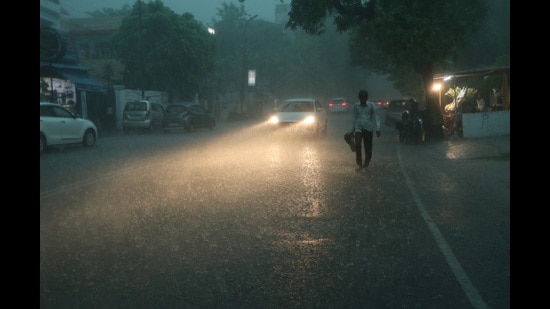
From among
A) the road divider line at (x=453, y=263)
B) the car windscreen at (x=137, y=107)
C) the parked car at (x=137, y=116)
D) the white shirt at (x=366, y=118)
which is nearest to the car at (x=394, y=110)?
the parked car at (x=137, y=116)

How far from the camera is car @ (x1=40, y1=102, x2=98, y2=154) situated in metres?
18.8

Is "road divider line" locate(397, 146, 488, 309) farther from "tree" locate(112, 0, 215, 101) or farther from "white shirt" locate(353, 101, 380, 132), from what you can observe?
"tree" locate(112, 0, 215, 101)

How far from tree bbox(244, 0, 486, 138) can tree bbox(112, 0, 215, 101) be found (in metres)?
19.2

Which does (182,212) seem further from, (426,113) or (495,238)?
(426,113)

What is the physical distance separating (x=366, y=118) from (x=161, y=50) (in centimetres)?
2992

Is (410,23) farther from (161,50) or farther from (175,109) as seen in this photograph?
(161,50)

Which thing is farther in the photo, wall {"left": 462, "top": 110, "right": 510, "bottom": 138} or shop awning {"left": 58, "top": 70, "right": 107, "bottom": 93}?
shop awning {"left": 58, "top": 70, "right": 107, "bottom": 93}

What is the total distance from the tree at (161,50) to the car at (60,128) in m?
19.3

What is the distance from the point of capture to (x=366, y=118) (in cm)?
1316

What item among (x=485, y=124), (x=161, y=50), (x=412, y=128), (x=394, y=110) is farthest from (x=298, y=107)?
(x=161, y=50)

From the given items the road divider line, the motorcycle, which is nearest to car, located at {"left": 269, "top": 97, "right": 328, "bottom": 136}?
the motorcycle

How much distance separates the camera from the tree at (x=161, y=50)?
40.9 meters
